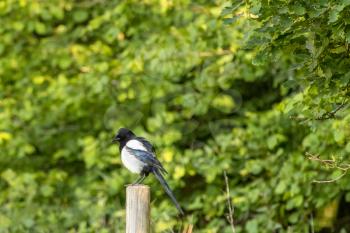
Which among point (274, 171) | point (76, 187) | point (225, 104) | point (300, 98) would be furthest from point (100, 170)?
point (300, 98)

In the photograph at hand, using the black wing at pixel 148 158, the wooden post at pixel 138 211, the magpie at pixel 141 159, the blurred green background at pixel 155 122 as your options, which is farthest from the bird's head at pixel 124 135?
the wooden post at pixel 138 211

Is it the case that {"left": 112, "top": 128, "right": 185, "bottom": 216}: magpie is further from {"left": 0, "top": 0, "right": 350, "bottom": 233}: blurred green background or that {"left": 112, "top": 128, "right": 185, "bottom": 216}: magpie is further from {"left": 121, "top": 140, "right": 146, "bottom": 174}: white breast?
{"left": 0, "top": 0, "right": 350, "bottom": 233}: blurred green background

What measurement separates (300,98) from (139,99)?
11.0 feet

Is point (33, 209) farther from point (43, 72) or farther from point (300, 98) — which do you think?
point (300, 98)

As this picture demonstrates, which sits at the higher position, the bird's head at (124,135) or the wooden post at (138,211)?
the bird's head at (124,135)

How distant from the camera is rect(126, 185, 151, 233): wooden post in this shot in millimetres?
3816

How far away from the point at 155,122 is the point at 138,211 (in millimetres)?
4016

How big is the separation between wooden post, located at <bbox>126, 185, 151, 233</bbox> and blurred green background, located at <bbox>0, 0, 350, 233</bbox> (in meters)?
2.37

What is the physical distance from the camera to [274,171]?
7.17 metres

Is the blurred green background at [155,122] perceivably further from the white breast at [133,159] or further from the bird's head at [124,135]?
the white breast at [133,159]

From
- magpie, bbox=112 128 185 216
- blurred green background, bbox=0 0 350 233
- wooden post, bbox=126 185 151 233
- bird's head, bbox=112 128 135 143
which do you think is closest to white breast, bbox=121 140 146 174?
magpie, bbox=112 128 185 216

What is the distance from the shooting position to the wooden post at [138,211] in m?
3.82

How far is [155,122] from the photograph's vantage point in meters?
7.84

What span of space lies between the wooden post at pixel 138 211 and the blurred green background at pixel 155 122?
237 centimetres
